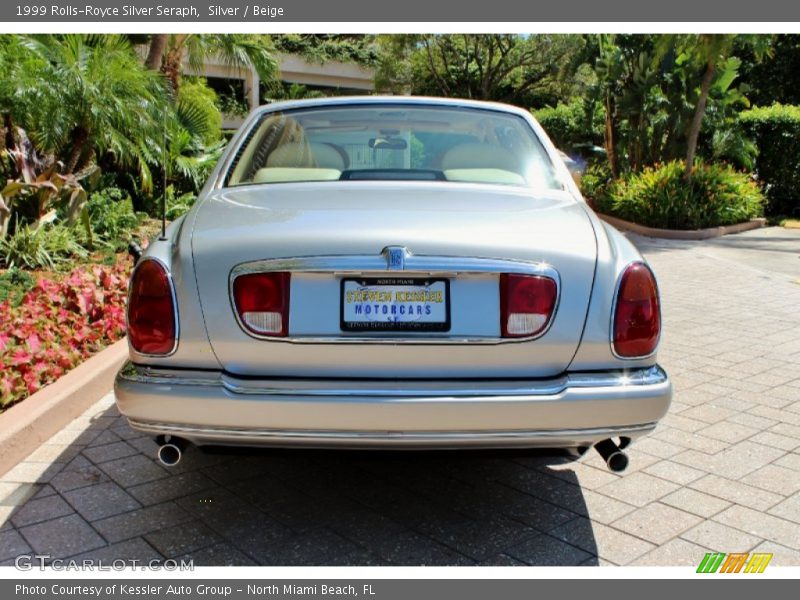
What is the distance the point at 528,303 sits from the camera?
282cm

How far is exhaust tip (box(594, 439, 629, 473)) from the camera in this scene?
3.02 meters

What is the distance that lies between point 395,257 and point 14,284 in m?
5.16

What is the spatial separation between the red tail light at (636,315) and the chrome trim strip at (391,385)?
12 cm

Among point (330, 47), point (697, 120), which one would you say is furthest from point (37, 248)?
point (330, 47)

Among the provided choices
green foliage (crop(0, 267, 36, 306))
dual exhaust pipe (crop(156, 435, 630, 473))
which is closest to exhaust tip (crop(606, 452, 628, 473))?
dual exhaust pipe (crop(156, 435, 630, 473))

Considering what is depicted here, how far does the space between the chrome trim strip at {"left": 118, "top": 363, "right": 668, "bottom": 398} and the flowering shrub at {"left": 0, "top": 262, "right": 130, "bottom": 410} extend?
1.91 m

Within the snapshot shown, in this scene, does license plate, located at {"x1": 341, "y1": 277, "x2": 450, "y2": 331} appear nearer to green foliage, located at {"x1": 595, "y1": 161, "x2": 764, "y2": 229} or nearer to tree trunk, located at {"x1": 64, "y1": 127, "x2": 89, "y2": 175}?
tree trunk, located at {"x1": 64, "y1": 127, "x2": 89, "y2": 175}

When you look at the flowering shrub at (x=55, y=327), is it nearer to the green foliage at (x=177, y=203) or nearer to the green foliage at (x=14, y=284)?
the green foliage at (x=14, y=284)

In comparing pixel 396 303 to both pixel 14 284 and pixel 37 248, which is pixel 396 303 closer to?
pixel 14 284

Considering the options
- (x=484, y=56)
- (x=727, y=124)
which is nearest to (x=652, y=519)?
(x=727, y=124)

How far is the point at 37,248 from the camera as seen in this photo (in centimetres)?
760

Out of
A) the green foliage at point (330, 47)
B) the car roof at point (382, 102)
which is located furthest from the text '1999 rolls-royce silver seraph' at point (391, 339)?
the green foliage at point (330, 47)

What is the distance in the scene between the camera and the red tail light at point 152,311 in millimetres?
2867

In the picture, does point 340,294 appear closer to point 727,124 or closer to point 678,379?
point 678,379
